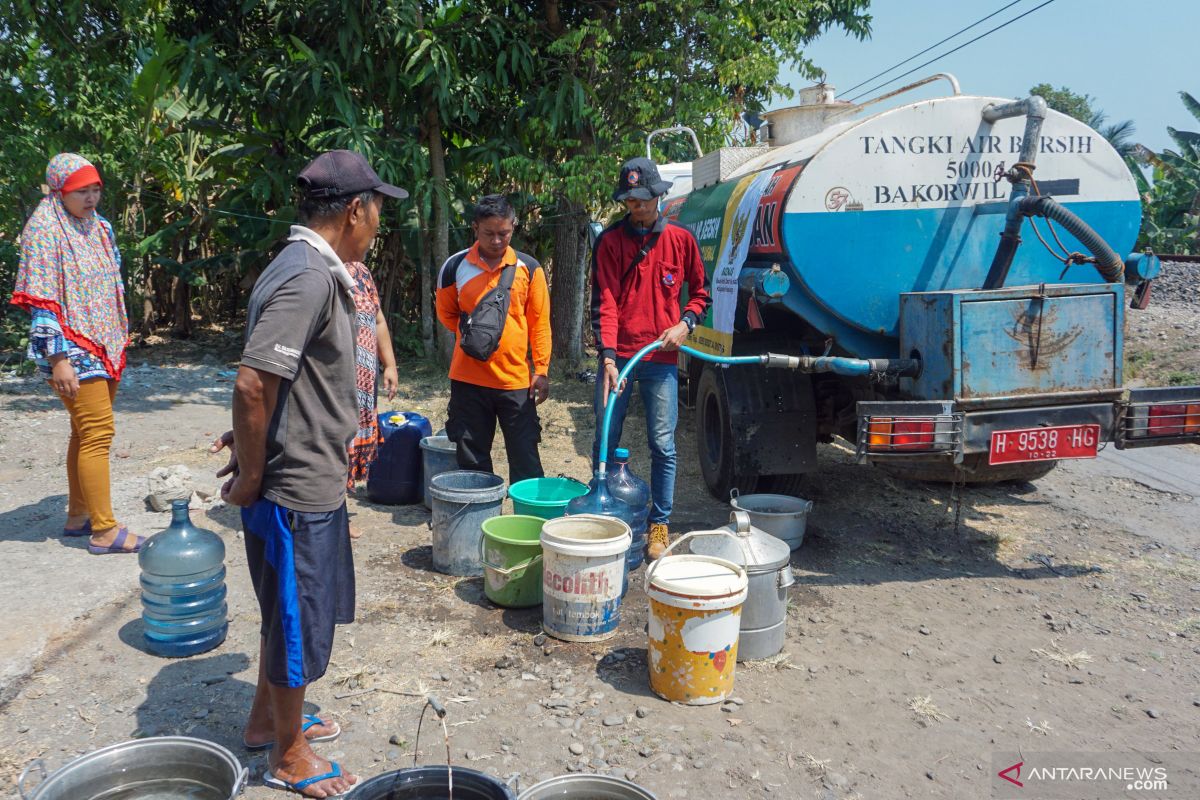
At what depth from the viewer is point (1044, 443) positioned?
4.37 metres

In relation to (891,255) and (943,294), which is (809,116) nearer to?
(891,255)

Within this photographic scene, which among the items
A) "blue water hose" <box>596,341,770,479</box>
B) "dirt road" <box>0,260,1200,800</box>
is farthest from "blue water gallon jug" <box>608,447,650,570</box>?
"dirt road" <box>0,260,1200,800</box>

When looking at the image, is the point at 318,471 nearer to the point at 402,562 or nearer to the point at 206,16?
the point at 402,562

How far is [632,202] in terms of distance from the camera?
470cm

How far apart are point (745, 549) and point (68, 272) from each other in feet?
11.7

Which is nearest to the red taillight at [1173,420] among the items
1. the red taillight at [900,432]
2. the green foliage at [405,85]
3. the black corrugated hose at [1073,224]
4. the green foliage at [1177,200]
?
the black corrugated hose at [1073,224]

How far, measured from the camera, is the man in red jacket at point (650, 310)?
190 inches

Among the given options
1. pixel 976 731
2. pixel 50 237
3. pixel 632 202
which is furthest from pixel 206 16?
pixel 976 731

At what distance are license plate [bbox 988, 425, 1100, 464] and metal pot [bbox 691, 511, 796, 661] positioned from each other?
1.30m

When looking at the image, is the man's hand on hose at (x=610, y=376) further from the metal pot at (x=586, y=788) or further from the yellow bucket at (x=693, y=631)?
the metal pot at (x=586, y=788)

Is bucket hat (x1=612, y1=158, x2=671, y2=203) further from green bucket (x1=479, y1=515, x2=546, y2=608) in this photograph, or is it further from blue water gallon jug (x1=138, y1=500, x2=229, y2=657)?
blue water gallon jug (x1=138, y1=500, x2=229, y2=657)

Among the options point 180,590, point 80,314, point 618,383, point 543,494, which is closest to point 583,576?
point 543,494

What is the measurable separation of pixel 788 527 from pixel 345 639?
2.49 metres

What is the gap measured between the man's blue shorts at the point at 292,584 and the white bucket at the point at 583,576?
4.37ft
